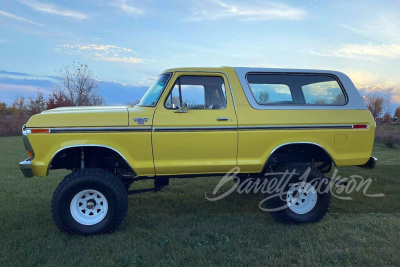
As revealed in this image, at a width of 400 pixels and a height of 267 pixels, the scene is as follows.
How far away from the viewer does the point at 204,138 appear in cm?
425

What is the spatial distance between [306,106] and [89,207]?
138 inches

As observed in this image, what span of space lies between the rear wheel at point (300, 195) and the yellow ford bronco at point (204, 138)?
0.05 feet

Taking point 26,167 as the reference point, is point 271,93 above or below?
above

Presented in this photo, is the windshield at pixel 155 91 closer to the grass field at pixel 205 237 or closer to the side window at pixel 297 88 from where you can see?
the side window at pixel 297 88

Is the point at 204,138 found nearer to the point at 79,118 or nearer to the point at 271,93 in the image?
the point at 271,93

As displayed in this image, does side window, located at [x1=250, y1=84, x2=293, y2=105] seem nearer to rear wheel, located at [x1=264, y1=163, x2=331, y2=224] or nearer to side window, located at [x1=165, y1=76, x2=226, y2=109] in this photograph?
side window, located at [x1=165, y1=76, x2=226, y2=109]

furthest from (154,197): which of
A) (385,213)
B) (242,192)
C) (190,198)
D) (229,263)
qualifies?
(385,213)

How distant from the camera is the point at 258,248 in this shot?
367cm

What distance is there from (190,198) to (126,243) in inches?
85.2

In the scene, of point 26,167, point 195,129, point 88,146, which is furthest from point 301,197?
point 26,167

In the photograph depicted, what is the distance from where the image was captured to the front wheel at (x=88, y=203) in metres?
3.97

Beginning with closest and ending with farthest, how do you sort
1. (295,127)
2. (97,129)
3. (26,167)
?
(26,167) → (97,129) → (295,127)

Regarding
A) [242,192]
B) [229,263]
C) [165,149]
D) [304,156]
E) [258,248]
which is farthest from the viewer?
[242,192]

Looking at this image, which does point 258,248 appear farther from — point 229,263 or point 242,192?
point 242,192
